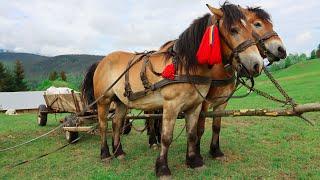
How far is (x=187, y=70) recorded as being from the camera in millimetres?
6270

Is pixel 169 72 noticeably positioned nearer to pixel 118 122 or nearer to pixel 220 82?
pixel 220 82

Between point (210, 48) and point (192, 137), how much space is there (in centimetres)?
189

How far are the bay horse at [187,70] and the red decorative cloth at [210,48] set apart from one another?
17 cm

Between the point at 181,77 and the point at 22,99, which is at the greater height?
the point at 181,77

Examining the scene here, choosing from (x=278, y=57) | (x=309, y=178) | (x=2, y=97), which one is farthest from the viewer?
(x=2, y=97)

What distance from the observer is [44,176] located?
7117 mm

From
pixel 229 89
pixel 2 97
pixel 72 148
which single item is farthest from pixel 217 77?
pixel 2 97

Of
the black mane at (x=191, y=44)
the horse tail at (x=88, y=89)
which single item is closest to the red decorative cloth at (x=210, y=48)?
the black mane at (x=191, y=44)

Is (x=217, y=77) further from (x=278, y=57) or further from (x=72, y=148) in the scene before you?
(x=72, y=148)

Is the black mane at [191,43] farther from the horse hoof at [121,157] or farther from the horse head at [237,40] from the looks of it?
the horse hoof at [121,157]

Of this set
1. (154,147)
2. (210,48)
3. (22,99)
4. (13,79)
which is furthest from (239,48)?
(13,79)

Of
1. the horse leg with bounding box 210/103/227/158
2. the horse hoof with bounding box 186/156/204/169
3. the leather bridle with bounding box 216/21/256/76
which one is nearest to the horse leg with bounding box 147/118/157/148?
the horse leg with bounding box 210/103/227/158

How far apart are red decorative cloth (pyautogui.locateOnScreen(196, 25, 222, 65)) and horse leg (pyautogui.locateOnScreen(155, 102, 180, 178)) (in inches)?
36.2

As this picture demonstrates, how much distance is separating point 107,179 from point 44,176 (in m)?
1.23
